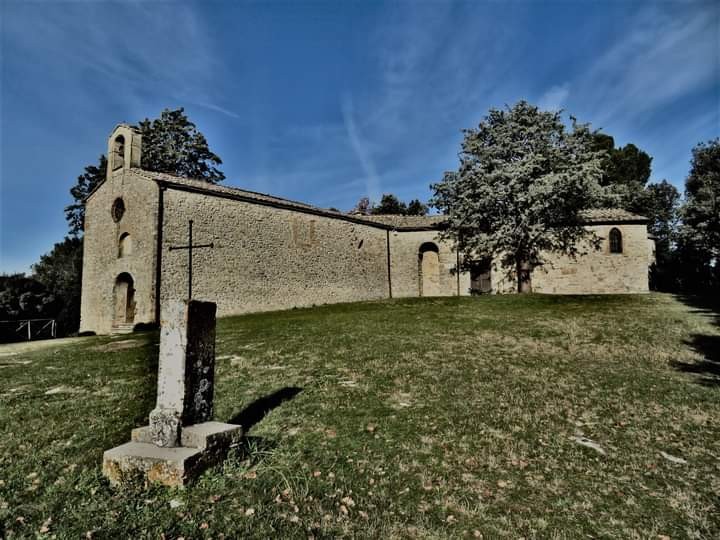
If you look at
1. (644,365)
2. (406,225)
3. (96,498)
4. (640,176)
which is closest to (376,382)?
(96,498)

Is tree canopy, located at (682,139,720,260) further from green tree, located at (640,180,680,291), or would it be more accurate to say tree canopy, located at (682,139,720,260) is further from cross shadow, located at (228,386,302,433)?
cross shadow, located at (228,386,302,433)

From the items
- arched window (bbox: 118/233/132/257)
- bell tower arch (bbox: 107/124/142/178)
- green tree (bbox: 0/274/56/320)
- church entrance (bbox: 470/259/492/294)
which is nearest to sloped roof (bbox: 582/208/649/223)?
church entrance (bbox: 470/259/492/294)

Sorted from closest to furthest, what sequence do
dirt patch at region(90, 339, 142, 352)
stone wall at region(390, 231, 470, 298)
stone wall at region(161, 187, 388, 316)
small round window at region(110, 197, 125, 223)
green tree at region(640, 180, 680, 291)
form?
1. dirt patch at region(90, 339, 142, 352)
2. stone wall at region(161, 187, 388, 316)
3. small round window at region(110, 197, 125, 223)
4. stone wall at region(390, 231, 470, 298)
5. green tree at region(640, 180, 680, 291)

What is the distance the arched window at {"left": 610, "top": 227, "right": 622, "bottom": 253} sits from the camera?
26203 millimetres

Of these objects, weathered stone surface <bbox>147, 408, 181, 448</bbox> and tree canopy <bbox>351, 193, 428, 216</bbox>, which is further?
tree canopy <bbox>351, 193, 428, 216</bbox>

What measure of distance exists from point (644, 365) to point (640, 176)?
44682 millimetres

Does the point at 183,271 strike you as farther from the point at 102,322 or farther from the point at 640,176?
the point at 640,176

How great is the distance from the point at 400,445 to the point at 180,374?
2569 millimetres

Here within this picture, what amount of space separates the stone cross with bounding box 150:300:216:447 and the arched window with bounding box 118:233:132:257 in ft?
60.1

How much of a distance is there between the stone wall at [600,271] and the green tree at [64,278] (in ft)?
103

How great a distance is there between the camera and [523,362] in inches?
349

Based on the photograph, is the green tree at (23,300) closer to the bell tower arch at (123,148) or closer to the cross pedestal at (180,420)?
the bell tower arch at (123,148)

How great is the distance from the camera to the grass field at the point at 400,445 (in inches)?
133

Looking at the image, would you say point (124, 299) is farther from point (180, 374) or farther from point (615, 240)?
point (615, 240)
